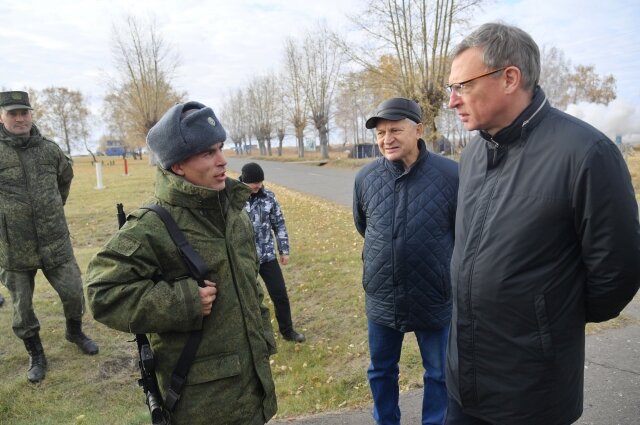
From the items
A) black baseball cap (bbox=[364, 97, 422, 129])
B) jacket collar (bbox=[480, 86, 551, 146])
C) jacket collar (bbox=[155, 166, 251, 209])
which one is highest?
black baseball cap (bbox=[364, 97, 422, 129])

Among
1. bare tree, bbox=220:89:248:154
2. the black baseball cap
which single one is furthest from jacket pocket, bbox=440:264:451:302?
bare tree, bbox=220:89:248:154

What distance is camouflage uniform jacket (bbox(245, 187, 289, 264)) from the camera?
477cm

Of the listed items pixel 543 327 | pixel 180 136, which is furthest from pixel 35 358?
pixel 543 327

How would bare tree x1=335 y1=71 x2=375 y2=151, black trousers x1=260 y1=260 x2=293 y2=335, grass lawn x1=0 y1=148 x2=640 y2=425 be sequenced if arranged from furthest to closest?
bare tree x1=335 y1=71 x2=375 y2=151
black trousers x1=260 y1=260 x2=293 y2=335
grass lawn x1=0 y1=148 x2=640 y2=425

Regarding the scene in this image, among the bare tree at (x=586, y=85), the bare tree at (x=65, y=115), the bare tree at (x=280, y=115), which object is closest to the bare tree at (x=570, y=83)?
the bare tree at (x=586, y=85)

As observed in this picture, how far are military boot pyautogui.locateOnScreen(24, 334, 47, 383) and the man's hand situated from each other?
3.24 meters

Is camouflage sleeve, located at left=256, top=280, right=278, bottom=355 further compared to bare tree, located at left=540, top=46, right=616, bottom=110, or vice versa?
bare tree, located at left=540, top=46, right=616, bottom=110

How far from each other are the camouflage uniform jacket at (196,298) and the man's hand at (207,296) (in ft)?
0.09

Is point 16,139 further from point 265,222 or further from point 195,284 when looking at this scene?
point 195,284

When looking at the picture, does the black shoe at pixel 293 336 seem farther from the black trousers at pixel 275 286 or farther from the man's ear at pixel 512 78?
the man's ear at pixel 512 78

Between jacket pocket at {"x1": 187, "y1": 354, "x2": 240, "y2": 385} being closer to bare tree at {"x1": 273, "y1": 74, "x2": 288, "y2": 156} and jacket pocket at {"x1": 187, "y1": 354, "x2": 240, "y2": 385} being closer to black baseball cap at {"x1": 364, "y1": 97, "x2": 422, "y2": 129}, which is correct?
black baseball cap at {"x1": 364, "y1": 97, "x2": 422, "y2": 129}

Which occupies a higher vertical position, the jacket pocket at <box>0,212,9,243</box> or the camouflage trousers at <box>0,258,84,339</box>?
the jacket pocket at <box>0,212,9,243</box>

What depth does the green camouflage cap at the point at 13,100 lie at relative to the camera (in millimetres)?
3873

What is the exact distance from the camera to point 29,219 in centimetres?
413
